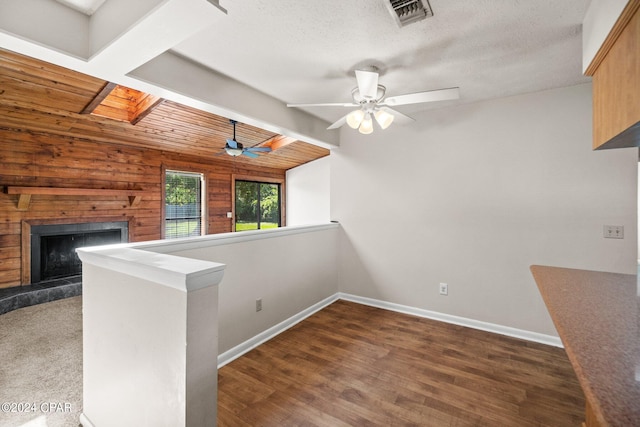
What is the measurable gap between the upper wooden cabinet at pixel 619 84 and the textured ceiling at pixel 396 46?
47 centimetres

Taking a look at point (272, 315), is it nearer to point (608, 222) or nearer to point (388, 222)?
point (388, 222)

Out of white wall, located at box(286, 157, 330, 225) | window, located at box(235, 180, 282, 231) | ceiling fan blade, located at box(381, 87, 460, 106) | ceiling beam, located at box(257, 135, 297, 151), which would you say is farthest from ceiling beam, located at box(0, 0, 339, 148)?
white wall, located at box(286, 157, 330, 225)

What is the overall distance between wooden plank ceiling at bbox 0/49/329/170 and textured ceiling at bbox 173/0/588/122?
1.85 meters

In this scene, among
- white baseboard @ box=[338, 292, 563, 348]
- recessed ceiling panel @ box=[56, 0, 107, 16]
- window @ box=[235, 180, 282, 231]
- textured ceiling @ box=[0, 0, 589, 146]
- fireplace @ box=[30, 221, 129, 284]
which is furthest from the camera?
window @ box=[235, 180, 282, 231]

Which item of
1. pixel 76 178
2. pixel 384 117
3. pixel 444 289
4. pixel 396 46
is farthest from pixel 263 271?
pixel 76 178

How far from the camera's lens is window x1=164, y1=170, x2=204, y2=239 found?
17.9 ft

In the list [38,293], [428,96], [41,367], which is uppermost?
[428,96]

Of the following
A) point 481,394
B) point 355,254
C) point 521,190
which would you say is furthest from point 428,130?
point 481,394

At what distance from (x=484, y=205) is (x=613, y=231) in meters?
1.02

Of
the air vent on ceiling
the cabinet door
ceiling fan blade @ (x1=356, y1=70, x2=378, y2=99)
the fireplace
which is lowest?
the fireplace

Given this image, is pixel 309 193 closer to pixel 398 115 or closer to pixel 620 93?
pixel 398 115

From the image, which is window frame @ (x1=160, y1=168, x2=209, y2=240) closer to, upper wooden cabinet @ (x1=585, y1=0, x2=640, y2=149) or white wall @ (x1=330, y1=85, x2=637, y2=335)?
white wall @ (x1=330, y1=85, x2=637, y2=335)

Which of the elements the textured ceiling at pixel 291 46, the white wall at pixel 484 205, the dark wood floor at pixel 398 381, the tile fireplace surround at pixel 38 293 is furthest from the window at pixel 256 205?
the dark wood floor at pixel 398 381

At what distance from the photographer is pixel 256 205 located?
7.33 metres
